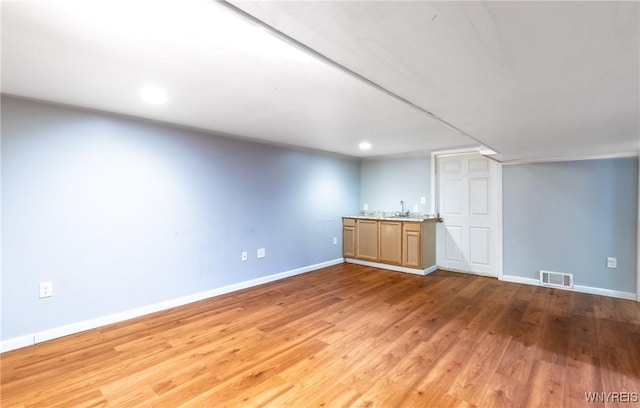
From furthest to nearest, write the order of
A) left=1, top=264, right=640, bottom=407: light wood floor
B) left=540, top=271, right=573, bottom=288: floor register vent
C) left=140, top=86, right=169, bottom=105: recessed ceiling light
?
left=540, top=271, right=573, bottom=288: floor register vent
left=140, top=86, right=169, bottom=105: recessed ceiling light
left=1, top=264, right=640, bottom=407: light wood floor

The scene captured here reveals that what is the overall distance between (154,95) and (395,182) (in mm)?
4154

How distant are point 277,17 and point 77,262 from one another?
2.87m

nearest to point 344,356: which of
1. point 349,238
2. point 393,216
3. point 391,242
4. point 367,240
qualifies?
point 391,242

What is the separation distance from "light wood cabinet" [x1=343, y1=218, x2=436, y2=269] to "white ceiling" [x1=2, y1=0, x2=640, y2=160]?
2.19 m

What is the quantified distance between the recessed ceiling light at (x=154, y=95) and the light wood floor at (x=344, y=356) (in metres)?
2.01

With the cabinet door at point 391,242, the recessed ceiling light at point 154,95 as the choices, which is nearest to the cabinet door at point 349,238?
the cabinet door at point 391,242

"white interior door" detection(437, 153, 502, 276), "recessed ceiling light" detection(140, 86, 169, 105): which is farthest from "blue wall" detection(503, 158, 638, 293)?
"recessed ceiling light" detection(140, 86, 169, 105)

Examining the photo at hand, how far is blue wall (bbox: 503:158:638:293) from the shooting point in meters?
3.59

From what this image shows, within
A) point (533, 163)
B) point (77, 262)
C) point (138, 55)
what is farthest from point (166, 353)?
point (533, 163)

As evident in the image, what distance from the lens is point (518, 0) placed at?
894 millimetres

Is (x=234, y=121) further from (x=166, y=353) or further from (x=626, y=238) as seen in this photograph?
(x=626, y=238)

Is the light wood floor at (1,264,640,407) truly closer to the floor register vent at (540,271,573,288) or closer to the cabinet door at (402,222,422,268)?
the floor register vent at (540,271,573,288)

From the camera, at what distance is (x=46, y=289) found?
2.51 m

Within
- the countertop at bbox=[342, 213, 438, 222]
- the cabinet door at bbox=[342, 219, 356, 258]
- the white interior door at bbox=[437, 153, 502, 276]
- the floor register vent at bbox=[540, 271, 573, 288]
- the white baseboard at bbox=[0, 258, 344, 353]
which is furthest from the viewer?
the cabinet door at bbox=[342, 219, 356, 258]
